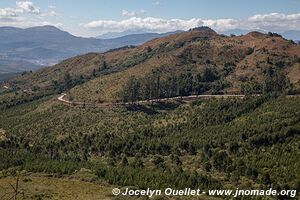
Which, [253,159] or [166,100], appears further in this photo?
[166,100]

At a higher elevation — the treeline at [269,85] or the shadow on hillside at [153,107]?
the treeline at [269,85]

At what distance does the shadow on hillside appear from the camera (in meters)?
156

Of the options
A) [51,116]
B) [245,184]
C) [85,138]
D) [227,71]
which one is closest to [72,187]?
[245,184]

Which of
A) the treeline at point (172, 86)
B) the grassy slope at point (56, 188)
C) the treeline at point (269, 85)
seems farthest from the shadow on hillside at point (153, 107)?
the grassy slope at point (56, 188)

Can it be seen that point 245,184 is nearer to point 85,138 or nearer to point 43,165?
point 43,165

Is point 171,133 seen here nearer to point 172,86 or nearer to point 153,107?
point 153,107

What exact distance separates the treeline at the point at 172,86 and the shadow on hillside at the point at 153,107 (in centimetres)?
479

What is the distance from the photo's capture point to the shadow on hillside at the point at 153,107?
156 meters

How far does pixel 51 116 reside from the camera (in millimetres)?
159000

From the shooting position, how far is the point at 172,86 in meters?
172

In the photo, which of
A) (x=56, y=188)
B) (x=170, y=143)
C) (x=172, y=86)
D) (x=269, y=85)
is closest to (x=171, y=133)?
(x=170, y=143)

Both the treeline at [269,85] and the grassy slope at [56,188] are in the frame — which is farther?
the treeline at [269,85]

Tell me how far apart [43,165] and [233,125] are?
53276 millimetres

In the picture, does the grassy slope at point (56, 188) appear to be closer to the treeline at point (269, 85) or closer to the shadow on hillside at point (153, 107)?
the shadow on hillside at point (153, 107)
